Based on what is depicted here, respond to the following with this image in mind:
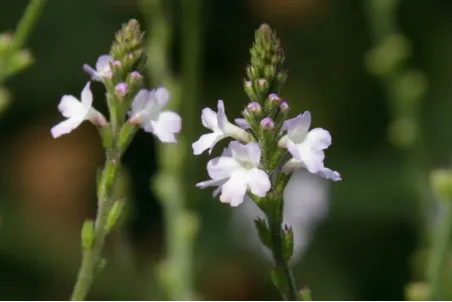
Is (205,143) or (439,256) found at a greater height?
(205,143)

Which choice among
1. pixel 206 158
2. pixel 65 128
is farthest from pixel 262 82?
pixel 206 158

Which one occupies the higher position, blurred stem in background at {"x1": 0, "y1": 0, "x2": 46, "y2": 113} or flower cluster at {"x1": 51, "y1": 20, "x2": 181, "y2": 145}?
blurred stem in background at {"x1": 0, "y1": 0, "x2": 46, "y2": 113}

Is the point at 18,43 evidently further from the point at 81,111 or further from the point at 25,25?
the point at 81,111

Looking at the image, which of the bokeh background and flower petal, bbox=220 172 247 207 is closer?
flower petal, bbox=220 172 247 207

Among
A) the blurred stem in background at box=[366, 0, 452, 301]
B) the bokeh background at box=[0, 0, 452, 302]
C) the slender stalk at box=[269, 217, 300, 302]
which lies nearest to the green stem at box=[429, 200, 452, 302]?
the slender stalk at box=[269, 217, 300, 302]

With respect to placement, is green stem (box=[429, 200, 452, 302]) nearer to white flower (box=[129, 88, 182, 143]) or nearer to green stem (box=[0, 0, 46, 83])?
white flower (box=[129, 88, 182, 143])

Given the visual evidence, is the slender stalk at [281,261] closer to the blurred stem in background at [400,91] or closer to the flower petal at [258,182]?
the flower petal at [258,182]

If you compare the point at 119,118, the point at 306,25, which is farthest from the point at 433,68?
the point at 119,118
